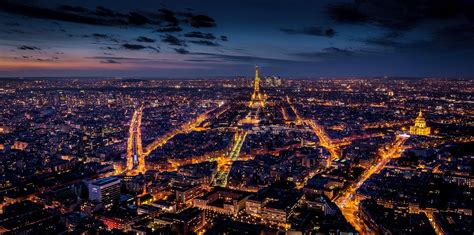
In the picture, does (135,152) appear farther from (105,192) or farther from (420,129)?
(420,129)

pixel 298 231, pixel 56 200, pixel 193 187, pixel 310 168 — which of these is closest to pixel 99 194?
pixel 56 200

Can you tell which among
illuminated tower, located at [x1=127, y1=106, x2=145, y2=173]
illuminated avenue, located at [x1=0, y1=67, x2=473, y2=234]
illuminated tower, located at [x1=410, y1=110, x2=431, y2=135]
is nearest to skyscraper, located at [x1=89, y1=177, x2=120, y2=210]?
illuminated avenue, located at [x1=0, y1=67, x2=473, y2=234]

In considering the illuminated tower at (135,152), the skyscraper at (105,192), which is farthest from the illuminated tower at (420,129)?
the skyscraper at (105,192)

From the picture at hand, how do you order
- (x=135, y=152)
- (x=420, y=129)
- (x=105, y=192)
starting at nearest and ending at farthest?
(x=105, y=192)
(x=135, y=152)
(x=420, y=129)

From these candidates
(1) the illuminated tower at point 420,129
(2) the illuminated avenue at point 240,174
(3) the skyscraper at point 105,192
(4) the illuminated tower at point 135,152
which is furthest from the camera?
(1) the illuminated tower at point 420,129

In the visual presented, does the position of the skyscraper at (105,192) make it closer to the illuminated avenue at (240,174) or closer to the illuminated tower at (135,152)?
the illuminated avenue at (240,174)

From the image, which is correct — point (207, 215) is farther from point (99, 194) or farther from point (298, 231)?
point (99, 194)

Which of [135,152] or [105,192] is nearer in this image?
[105,192]

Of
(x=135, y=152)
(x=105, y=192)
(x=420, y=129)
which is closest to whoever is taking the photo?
(x=105, y=192)

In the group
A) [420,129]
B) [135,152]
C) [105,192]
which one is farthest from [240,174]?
[420,129]
